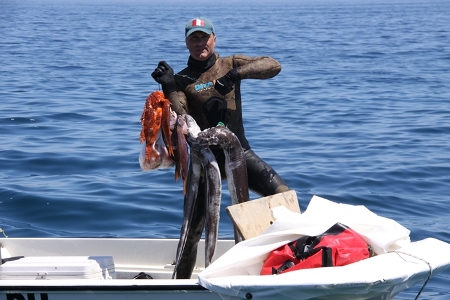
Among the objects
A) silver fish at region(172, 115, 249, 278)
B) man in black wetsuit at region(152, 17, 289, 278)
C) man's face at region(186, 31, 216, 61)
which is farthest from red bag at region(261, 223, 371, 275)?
man's face at region(186, 31, 216, 61)

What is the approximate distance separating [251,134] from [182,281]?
11262 millimetres

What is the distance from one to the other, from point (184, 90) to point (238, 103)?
17.6 inches

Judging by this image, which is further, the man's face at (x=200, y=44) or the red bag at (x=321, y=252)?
the man's face at (x=200, y=44)

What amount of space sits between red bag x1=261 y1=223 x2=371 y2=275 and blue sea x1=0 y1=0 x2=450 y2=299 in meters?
3.56

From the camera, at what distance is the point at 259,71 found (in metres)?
6.46

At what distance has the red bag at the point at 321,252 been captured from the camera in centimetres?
524

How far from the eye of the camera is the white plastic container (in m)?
6.57

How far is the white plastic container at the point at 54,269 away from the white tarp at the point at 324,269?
5.24 feet

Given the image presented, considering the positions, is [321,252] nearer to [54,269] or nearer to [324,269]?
[324,269]

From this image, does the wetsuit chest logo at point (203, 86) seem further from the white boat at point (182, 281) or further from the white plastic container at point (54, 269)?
the white plastic container at point (54, 269)

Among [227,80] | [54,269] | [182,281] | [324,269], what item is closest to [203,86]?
[227,80]

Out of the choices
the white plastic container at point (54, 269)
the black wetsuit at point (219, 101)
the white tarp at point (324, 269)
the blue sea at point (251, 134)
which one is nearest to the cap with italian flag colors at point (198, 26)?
the black wetsuit at point (219, 101)

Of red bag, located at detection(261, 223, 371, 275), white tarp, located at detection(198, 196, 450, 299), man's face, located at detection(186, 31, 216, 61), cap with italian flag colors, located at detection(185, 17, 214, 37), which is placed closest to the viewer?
white tarp, located at detection(198, 196, 450, 299)

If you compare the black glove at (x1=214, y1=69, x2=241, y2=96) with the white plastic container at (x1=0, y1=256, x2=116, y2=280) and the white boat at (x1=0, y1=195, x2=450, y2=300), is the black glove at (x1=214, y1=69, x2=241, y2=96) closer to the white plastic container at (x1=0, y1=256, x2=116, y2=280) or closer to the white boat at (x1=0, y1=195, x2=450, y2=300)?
the white boat at (x1=0, y1=195, x2=450, y2=300)
